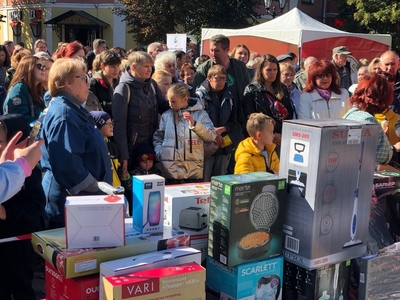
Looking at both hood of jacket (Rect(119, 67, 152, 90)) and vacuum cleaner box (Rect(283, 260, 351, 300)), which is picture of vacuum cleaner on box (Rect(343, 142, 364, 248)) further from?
hood of jacket (Rect(119, 67, 152, 90))

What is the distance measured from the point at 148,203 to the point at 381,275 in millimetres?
1239

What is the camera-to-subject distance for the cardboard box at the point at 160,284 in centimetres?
194

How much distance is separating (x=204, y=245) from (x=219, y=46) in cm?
346

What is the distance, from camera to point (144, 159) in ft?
15.3

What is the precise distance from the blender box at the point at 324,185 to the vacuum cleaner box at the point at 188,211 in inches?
15.7

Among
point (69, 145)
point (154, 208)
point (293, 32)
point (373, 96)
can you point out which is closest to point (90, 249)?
point (154, 208)

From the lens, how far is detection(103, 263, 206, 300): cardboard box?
1.94 meters

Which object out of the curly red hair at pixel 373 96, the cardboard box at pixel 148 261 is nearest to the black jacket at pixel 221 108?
the curly red hair at pixel 373 96

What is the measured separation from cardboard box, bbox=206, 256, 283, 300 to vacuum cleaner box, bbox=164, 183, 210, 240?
16 centimetres

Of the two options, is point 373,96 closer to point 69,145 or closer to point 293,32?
point 69,145

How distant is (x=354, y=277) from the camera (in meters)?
2.60

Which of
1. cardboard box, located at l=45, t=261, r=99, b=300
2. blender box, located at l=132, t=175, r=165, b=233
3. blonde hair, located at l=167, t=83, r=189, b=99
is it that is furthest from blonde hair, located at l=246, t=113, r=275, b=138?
cardboard box, located at l=45, t=261, r=99, b=300

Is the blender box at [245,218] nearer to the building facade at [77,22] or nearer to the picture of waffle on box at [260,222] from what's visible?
the picture of waffle on box at [260,222]

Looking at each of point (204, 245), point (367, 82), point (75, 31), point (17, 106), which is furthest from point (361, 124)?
point (75, 31)
